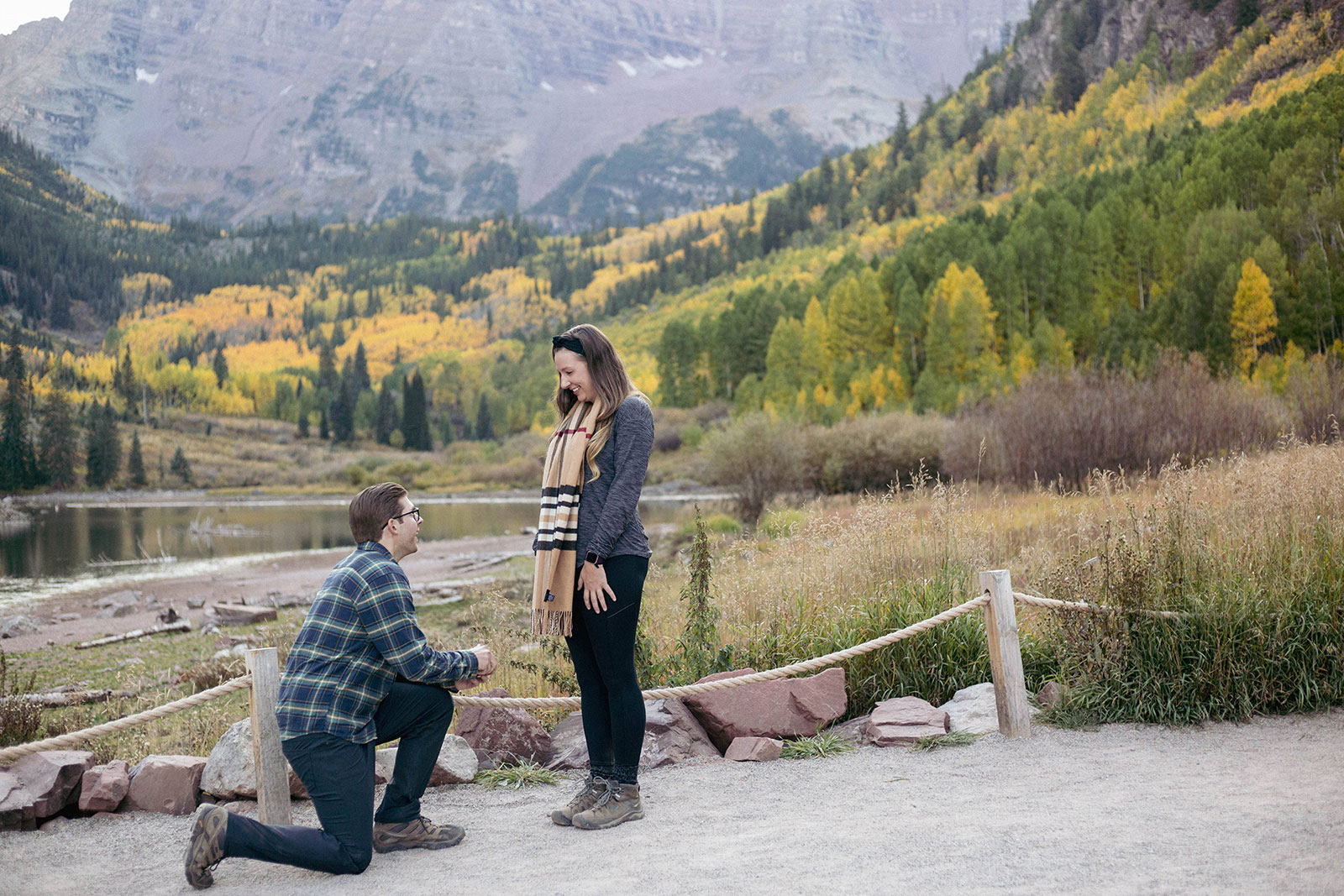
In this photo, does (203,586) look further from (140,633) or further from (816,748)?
(816,748)

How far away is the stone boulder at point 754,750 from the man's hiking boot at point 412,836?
1.79 m

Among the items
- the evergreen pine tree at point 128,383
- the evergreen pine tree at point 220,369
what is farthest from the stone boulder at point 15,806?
the evergreen pine tree at point 220,369

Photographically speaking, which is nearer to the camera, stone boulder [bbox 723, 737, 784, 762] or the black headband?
the black headband

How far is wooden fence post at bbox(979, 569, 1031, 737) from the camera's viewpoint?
16.5 feet

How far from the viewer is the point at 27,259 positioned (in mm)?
135375

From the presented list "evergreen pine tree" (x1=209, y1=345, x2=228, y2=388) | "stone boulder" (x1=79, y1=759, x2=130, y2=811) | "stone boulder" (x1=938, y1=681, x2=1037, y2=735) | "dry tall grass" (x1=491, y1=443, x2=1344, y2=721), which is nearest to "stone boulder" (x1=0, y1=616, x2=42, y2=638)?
"stone boulder" (x1=79, y1=759, x2=130, y2=811)

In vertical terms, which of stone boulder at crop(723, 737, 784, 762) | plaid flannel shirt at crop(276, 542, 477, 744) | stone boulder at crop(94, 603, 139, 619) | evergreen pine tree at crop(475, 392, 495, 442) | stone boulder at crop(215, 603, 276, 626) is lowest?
stone boulder at crop(215, 603, 276, 626)

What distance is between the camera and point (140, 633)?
1460cm

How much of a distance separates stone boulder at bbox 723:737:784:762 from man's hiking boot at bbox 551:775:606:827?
121cm

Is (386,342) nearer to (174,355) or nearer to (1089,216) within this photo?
(174,355)

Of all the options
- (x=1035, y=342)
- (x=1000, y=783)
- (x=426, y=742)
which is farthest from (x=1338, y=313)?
(x=426, y=742)

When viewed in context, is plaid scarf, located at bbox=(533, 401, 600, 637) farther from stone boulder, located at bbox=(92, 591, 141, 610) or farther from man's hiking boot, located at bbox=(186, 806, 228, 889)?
stone boulder, located at bbox=(92, 591, 141, 610)

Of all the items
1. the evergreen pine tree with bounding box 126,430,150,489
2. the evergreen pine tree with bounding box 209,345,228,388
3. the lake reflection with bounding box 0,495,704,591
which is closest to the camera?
the lake reflection with bounding box 0,495,704,591

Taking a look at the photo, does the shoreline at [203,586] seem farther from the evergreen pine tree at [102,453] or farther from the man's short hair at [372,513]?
the evergreen pine tree at [102,453]
